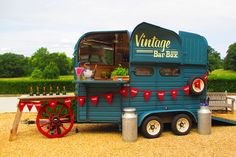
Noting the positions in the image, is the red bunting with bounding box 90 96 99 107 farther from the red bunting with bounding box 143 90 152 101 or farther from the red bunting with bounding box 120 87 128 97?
the red bunting with bounding box 143 90 152 101

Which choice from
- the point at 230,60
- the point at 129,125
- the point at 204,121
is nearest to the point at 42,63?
the point at 230,60

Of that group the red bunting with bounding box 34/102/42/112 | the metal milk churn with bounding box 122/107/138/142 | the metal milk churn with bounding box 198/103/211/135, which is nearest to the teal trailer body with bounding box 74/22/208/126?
the metal milk churn with bounding box 198/103/211/135

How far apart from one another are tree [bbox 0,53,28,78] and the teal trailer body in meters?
68.2

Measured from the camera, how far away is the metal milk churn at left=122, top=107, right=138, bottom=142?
296 inches

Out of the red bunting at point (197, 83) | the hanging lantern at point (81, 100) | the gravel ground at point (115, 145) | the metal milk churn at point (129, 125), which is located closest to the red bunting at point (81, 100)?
the hanging lantern at point (81, 100)

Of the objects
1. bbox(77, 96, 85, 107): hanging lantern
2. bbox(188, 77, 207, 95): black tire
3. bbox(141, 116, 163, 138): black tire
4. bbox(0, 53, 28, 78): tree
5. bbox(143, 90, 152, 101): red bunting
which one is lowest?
bbox(141, 116, 163, 138): black tire

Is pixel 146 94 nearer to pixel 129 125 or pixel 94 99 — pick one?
pixel 129 125

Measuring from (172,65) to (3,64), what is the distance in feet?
238

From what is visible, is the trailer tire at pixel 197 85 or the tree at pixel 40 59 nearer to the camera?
the trailer tire at pixel 197 85

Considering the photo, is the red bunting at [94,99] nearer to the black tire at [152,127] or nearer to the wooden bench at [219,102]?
the black tire at [152,127]

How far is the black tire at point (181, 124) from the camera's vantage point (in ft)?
27.0

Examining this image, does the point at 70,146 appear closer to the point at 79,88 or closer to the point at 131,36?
the point at 79,88

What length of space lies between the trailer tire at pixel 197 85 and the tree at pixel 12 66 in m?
68.9

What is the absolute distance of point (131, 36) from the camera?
26.4 ft
